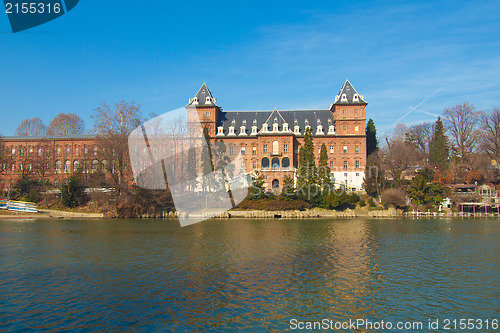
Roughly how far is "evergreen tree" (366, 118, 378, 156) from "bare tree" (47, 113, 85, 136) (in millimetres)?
62181

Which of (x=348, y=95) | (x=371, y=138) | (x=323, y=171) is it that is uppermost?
(x=348, y=95)

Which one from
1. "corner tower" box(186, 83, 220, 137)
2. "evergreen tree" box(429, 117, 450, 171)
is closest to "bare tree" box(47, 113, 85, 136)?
"corner tower" box(186, 83, 220, 137)

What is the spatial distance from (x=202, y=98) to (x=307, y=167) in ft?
74.6

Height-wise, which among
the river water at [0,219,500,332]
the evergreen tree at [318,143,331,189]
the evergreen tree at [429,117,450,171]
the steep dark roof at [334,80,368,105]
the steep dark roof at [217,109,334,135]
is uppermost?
the steep dark roof at [334,80,368,105]

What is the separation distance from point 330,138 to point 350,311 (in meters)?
48.4

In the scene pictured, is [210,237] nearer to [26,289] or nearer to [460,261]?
[26,289]

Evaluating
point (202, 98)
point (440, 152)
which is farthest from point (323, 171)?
point (202, 98)

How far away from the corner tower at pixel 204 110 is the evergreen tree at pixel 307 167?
16.1m

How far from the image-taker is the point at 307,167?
49344 mm

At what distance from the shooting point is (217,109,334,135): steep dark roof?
2355 inches

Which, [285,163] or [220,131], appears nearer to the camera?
[285,163]

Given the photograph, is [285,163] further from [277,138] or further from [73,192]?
[73,192]

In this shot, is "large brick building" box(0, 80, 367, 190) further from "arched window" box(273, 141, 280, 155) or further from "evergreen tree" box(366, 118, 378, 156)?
"evergreen tree" box(366, 118, 378, 156)

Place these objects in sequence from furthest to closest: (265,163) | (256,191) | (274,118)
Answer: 1. (274,118)
2. (265,163)
3. (256,191)
